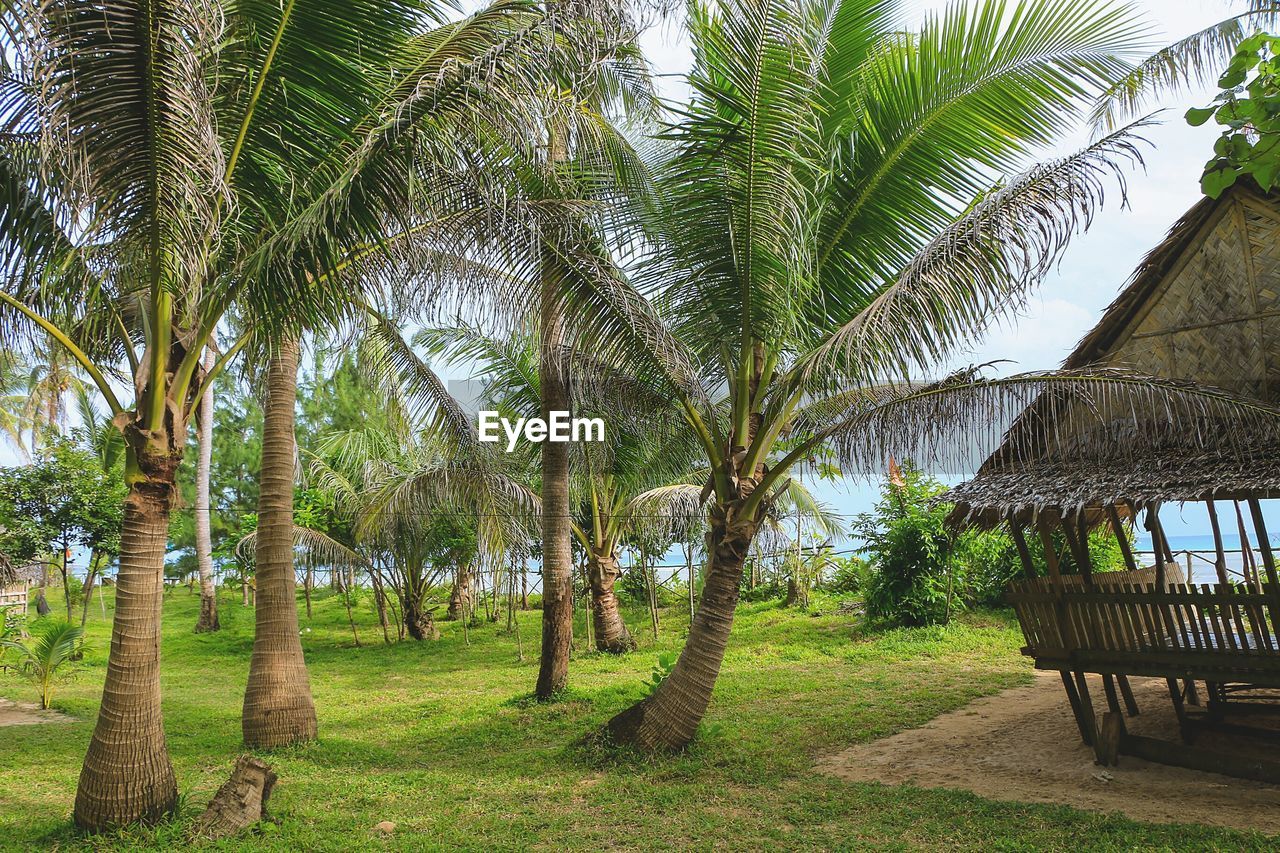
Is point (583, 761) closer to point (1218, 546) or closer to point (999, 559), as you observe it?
point (1218, 546)

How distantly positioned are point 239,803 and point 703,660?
346cm

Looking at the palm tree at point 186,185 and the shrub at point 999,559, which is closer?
the palm tree at point 186,185

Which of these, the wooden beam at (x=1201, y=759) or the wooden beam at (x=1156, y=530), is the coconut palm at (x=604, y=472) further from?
the wooden beam at (x=1201, y=759)

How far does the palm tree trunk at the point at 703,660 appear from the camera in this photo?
7266mm

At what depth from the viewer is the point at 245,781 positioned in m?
5.77

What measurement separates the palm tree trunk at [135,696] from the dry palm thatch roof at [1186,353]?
18.2 feet

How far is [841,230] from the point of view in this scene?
7.41 m

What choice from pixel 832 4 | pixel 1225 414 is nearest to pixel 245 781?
pixel 1225 414

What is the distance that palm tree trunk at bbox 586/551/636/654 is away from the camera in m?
14.0

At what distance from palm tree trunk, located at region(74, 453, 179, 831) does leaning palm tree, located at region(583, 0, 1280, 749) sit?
11.1 feet

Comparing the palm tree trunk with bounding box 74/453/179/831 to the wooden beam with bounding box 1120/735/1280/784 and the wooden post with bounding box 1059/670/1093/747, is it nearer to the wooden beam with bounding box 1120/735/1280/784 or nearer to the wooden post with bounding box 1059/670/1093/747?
the wooden post with bounding box 1059/670/1093/747

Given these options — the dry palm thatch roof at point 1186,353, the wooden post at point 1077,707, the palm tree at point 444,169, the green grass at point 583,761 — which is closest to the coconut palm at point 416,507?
the green grass at point 583,761

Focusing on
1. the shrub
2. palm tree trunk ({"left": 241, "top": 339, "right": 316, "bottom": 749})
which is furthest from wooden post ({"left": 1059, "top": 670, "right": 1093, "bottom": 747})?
palm tree trunk ({"left": 241, "top": 339, "right": 316, "bottom": 749})

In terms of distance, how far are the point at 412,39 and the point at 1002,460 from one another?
5.47 m
